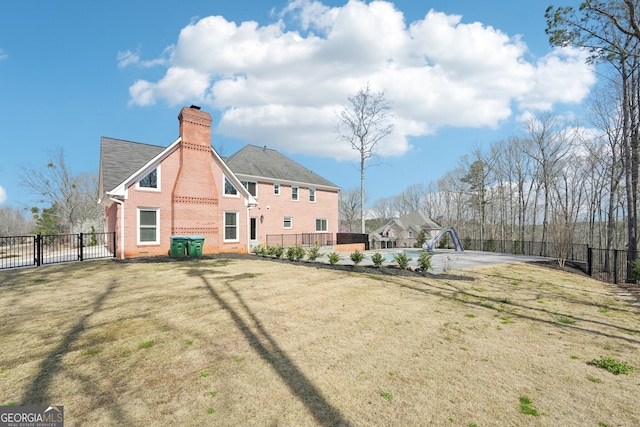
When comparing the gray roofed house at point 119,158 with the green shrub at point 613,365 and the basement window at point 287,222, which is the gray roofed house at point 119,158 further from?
the green shrub at point 613,365

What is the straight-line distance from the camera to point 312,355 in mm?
4555

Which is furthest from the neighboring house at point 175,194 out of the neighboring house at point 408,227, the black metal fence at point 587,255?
the neighboring house at point 408,227

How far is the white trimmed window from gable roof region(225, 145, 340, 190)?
9370mm

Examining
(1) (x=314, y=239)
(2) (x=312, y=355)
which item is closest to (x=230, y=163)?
(1) (x=314, y=239)

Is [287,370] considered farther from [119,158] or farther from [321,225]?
[321,225]

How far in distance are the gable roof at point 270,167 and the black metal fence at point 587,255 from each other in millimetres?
16042

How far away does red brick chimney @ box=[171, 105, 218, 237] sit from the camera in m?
15.7

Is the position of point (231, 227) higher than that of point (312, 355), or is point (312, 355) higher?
point (231, 227)

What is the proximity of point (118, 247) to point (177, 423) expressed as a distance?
46.9ft

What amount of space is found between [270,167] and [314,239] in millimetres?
8039

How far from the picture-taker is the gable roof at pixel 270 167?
26.2 metres

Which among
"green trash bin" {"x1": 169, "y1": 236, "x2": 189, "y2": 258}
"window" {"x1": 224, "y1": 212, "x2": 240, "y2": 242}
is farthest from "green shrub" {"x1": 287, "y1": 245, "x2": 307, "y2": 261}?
"green trash bin" {"x1": 169, "y1": 236, "x2": 189, "y2": 258}

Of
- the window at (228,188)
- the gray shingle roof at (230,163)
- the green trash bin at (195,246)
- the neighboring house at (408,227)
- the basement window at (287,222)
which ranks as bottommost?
the neighboring house at (408,227)

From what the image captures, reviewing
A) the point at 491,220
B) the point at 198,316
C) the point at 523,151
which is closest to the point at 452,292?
the point at 198,316
